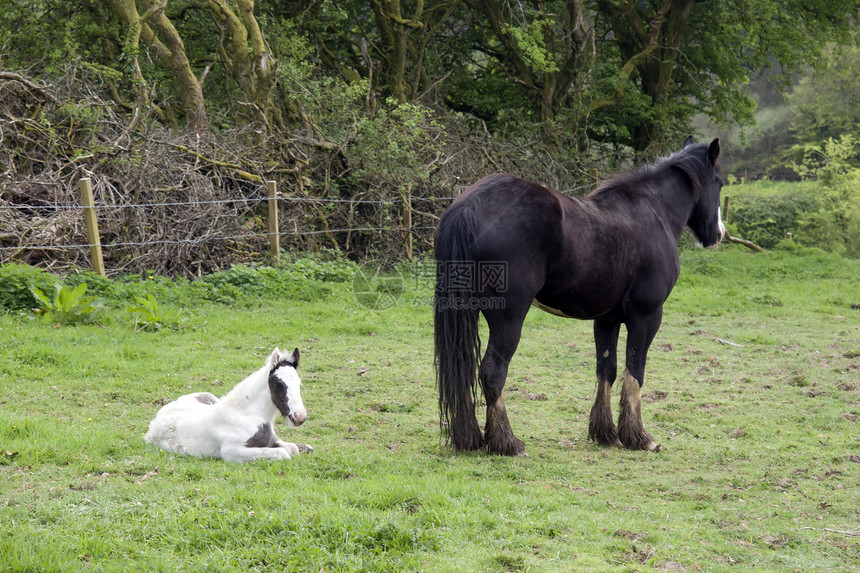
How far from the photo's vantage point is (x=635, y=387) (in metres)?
5.41

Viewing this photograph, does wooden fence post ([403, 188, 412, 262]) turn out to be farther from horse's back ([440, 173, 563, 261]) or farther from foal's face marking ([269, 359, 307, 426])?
foal's face marking ([269, 359, 307, 426])

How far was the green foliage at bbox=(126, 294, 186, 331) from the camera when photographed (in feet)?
26.5

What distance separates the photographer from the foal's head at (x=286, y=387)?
4.41m

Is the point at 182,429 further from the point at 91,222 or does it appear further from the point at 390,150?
the point at 390,150

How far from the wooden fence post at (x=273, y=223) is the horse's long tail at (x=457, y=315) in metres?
6.24

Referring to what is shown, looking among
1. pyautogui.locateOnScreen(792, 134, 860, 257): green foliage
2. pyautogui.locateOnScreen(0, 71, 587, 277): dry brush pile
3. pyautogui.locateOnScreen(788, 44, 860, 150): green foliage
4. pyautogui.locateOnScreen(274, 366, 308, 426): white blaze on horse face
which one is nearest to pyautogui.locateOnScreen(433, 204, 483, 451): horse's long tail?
pyautogui.locateOnScreen(274, 366, 308, 426): white blaze on horse face

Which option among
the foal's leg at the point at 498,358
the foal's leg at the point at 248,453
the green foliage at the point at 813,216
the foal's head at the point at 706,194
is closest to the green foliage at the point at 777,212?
the green foliage at the point at 813,216

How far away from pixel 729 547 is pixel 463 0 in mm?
14577

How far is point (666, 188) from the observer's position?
5.81m

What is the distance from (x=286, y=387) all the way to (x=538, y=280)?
1789 mm

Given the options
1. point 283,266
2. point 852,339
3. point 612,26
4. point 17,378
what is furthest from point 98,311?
point 612,26

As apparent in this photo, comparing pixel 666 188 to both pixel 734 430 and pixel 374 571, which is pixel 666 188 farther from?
pixel 374 571

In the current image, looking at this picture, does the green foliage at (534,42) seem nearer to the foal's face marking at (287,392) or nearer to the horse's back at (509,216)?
the horse's back at (509,216)

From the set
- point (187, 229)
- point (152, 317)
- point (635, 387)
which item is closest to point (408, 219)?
point (187, 229)
